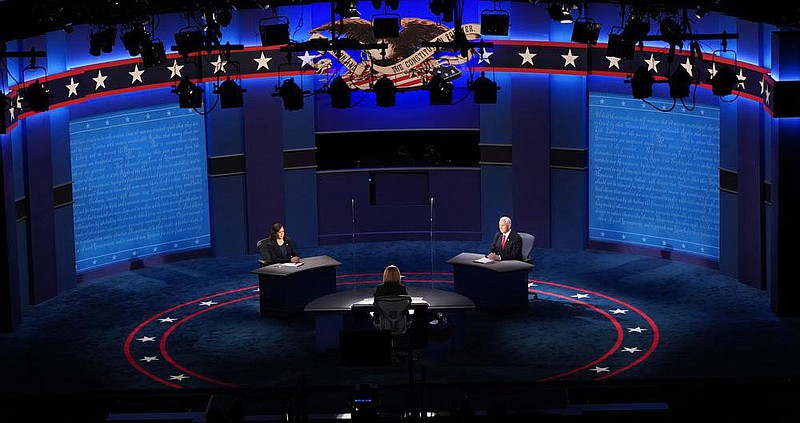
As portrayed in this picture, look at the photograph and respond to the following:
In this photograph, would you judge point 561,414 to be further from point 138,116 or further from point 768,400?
point 138,116

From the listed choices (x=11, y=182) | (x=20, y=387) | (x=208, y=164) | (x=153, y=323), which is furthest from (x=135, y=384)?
(x=208, y=164)

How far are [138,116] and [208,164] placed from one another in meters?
1.45

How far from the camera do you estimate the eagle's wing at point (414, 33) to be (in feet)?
68.6

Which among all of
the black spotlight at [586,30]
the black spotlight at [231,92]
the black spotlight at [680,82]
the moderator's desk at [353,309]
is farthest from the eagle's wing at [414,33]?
the moderator's desk at [353,309]

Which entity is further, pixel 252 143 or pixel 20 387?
pixel 252 143

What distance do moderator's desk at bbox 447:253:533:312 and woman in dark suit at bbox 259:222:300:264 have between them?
233 centimetres

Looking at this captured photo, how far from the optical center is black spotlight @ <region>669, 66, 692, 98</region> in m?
16.4

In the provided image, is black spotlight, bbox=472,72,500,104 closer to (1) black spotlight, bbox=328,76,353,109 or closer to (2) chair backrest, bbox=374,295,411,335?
(1) black spotlight, bbox=328,76,353,109

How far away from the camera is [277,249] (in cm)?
1802

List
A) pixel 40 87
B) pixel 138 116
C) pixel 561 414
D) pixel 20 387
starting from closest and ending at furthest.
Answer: pixel 561 414 < pixel 20 387 < pixel 40 87 < pixel 138 116

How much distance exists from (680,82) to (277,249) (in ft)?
19.5

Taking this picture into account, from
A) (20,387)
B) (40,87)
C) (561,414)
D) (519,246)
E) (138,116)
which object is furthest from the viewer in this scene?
(138,116)

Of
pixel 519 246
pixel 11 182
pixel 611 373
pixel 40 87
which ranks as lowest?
pixel 611 373

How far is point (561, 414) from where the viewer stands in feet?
36.9
